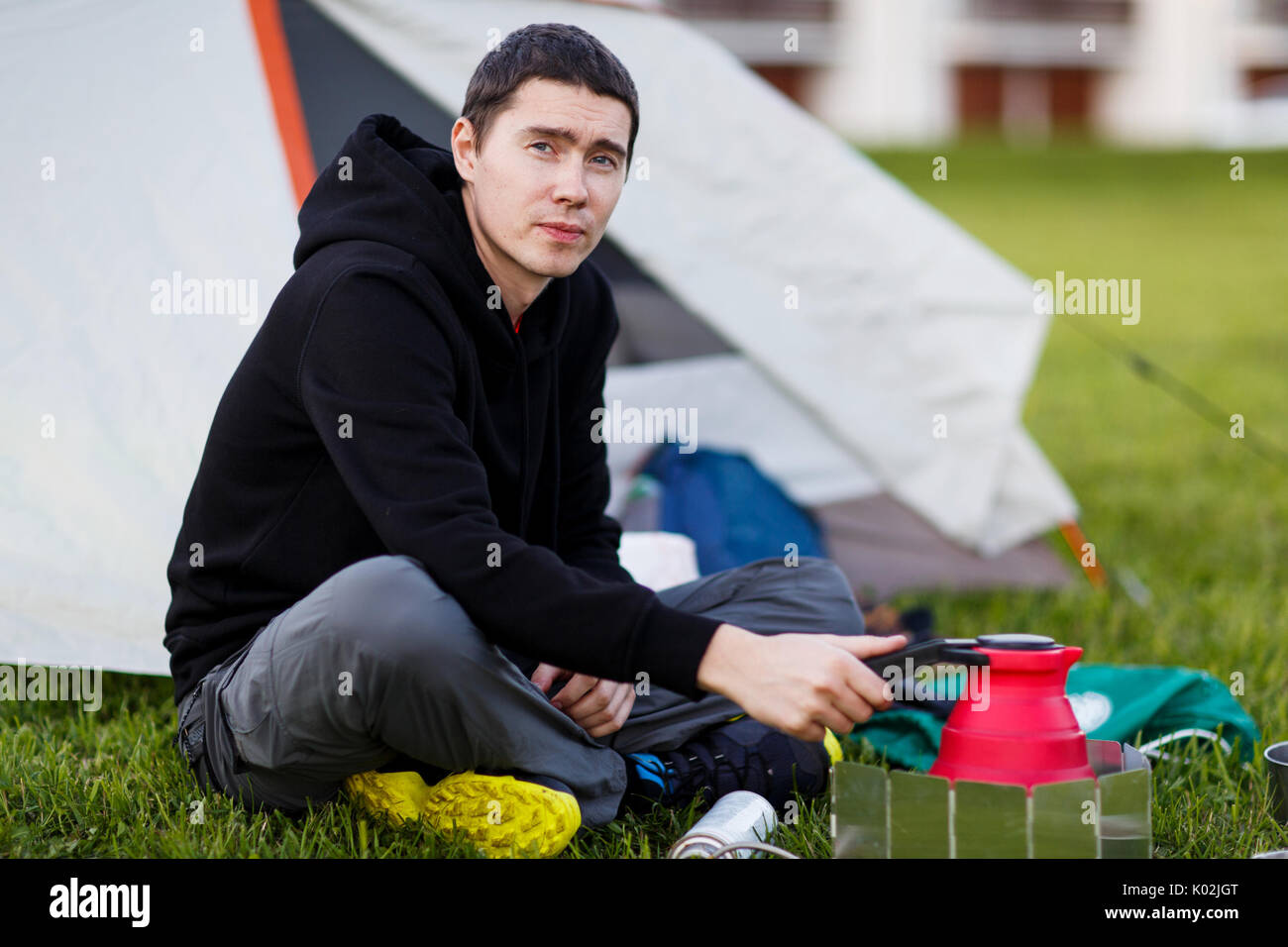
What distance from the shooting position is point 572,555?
206 cm

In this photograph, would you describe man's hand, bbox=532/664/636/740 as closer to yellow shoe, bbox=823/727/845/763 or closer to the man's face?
yellow shoe, bbox=823/727/845/763

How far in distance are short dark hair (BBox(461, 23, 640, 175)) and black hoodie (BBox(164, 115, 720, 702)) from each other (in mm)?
120

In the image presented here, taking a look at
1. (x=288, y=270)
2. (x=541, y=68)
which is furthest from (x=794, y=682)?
(x=288, y=270)

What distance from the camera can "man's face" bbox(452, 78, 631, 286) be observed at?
1.67m

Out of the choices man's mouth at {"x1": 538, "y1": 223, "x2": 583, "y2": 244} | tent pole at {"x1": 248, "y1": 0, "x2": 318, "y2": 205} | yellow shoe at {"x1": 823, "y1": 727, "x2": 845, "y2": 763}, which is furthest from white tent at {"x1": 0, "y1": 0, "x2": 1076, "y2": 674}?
yellow shoe at {"x1": 823, "y1": 727, "x2": 845, "y2": 763}

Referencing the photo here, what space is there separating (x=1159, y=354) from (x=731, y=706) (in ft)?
17.7

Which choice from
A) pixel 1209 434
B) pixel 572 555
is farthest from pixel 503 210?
pixel 1209 434

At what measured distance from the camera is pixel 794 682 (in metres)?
1.38

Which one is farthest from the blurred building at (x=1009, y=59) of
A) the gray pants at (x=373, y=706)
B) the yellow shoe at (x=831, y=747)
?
the gray pants at (x=373, y=706)

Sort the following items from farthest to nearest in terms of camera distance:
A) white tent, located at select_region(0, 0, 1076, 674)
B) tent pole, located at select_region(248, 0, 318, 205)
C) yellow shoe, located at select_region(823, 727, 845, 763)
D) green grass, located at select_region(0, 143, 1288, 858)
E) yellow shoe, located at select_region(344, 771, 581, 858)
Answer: tent pole, located at select_region(248, 0, 318, 205) < white tent, located at select_region(0, 0, 1076, 674) < yellow shoe, located at select_region(823, 727, 845, 763) < green grass, located at select_region(0, 143, 1288, 858) < yellow shoe, located at select_region(344, 771, 581, 858)

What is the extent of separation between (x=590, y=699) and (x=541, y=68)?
31.0 inches

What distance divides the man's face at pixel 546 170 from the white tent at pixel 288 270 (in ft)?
2.46

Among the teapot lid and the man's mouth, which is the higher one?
the man's mouth

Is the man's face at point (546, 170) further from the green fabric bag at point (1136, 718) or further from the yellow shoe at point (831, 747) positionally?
the green fabric bag at point (1136, 718)
